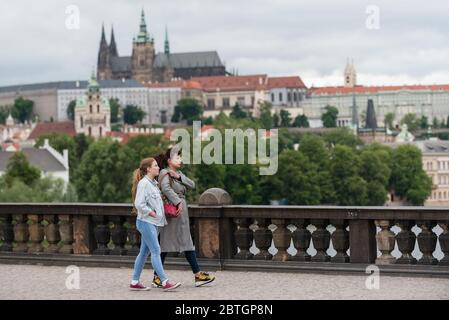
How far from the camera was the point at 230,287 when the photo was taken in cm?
1611

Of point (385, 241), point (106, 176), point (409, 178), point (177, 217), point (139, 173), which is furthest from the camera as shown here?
point (409, 178)

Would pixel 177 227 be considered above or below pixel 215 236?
above

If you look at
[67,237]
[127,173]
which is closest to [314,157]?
[127,173]

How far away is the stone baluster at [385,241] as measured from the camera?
1692 cm

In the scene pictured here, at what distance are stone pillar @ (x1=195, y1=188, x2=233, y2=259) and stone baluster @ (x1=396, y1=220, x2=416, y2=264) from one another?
2147 millimetres

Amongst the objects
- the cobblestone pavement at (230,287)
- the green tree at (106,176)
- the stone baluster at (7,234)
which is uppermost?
the stone baluster at (7,234)

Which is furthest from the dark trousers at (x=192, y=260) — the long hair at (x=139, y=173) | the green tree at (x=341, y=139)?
the green tree at (x=341, y=139)

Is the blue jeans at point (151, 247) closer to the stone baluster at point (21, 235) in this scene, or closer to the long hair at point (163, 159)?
the long hair at point (163, 159)

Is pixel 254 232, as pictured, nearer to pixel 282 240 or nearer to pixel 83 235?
pixel 282 240

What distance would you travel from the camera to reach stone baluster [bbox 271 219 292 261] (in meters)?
17.6

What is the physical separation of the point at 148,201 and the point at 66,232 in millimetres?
3399

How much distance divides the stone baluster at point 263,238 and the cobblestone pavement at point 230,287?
1.10 ft

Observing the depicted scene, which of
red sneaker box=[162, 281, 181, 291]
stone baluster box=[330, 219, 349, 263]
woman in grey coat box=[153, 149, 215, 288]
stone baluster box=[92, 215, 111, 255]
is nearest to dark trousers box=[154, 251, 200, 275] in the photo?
woman in grey coat box=[153, 149, 215, 288]

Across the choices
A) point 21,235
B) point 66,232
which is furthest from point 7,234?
point 66,232
